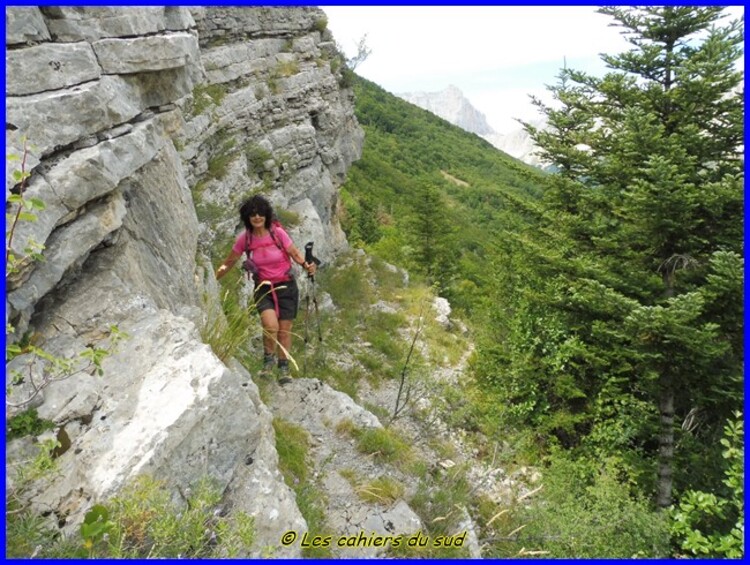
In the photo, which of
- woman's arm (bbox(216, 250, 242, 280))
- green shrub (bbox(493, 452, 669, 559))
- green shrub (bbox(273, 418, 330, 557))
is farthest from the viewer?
woman's arm (bbox(216, 250, 242, 280))

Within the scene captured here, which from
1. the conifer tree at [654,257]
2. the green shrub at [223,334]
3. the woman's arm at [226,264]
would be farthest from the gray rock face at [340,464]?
the conifer tree at [654,257]

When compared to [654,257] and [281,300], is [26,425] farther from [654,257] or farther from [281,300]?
[654,257]

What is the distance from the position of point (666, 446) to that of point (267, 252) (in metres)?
7.31

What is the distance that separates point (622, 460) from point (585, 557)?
348 cm

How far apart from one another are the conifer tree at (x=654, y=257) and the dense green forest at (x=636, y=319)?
3 centimetres

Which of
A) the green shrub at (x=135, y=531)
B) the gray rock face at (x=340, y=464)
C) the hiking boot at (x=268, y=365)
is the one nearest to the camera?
the green shrub at (x=135, y=531)

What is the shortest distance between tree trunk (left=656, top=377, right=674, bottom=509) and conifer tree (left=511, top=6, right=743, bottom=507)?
2 centimetres

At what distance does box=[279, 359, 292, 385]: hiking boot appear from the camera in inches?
261

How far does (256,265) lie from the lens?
637 centimetres

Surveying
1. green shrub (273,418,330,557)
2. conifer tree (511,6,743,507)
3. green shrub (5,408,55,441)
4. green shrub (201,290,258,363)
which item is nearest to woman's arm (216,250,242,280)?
green shrub (201,290,258,363)

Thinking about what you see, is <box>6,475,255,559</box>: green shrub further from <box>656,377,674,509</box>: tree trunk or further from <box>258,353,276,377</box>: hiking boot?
<box>656,377,674,509</box>: tree trunk

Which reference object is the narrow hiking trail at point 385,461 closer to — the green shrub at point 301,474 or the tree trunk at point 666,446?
the green shrub at point 301,474

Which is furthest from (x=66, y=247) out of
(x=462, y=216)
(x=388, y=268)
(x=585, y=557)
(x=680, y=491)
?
(x=462, y=216)

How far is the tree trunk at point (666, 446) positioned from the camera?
805 centimetres
